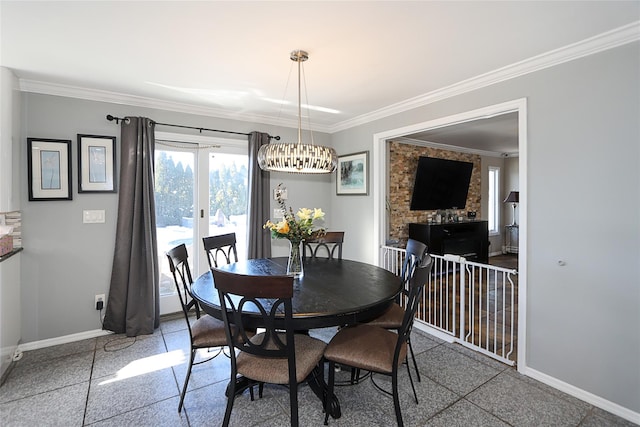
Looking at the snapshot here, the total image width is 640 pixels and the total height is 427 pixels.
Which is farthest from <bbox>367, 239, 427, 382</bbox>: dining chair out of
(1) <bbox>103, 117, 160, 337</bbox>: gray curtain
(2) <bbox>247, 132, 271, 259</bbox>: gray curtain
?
(1) <bbox>103, 117, 160, 337</bbox>: gray curtain

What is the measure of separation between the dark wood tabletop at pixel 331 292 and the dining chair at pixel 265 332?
4.8 inches

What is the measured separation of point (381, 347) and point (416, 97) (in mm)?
2533

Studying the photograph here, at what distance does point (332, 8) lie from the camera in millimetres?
1778

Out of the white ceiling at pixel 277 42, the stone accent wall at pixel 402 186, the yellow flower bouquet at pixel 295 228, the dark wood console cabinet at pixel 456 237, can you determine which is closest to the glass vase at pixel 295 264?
the yellow flower bouquet at pixel 295 228

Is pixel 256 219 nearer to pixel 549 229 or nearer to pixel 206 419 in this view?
pixel 206 419

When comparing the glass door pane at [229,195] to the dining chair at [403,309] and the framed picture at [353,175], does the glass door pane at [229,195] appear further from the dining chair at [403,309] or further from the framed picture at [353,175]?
the dining chair at [403,309]

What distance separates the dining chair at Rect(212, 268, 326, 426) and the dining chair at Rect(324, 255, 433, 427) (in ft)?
0.55

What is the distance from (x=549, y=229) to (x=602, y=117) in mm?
820

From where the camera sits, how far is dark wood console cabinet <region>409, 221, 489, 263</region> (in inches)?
211

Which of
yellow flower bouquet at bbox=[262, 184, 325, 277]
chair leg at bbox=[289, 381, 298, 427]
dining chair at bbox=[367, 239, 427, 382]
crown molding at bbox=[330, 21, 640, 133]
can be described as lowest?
chair leg at bbox=[289, 381, 298, 427]

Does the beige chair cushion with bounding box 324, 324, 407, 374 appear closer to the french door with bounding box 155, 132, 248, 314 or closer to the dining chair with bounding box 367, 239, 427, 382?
the dining chair with bounding box 367, 239, 427, 382

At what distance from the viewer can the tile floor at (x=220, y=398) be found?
1979 mm

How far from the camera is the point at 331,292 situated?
2.02 m

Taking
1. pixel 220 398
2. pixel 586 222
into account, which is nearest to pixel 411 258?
pixel 586 222
